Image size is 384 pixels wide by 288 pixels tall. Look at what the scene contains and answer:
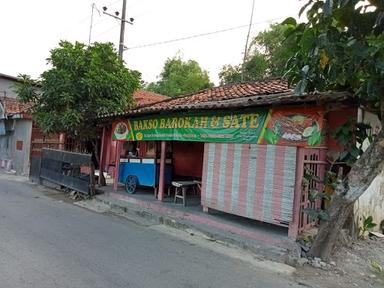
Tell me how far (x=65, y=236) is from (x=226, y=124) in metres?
4.35

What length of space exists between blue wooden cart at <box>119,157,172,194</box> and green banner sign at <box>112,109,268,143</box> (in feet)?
2.69

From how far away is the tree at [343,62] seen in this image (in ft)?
15.8

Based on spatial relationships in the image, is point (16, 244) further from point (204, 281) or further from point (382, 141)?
point (382, 141)

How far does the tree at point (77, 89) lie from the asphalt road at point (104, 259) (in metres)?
4.88

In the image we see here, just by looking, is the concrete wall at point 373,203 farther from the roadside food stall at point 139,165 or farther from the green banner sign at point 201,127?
the roadside food stall at point 139,165

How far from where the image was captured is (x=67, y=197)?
1209 centimetres

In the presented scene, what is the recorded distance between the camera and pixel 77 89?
41.6 ft

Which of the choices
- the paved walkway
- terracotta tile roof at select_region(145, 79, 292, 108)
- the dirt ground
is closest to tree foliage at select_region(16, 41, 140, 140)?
terracotta tile roof at select_region(145, 79, 292, 108)

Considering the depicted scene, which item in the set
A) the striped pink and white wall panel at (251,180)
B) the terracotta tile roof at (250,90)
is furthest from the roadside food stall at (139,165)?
the striped pink and white wall panel at (251,180)

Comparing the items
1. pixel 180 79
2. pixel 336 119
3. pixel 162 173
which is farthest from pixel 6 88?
pixel 336 119

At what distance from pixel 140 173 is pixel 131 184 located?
1.71 feet

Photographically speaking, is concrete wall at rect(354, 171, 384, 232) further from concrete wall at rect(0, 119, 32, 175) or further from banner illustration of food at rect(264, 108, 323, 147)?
concrete wall at rect(0, 119, 32, 175)

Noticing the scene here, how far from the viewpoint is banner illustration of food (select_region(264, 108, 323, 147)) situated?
7020 mm

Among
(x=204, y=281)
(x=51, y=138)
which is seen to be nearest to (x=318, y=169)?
(x=204, y=281)
